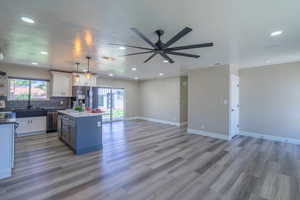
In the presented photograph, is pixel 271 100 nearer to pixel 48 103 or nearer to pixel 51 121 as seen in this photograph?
pixel 51 121

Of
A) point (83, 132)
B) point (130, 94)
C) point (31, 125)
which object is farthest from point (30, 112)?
point (130, 94)

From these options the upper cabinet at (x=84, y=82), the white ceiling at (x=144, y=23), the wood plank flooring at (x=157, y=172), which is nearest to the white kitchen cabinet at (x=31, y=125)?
the wood plank flooring at (x=157, y=172)

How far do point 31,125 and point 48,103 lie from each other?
1102 millimetres

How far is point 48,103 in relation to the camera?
6.07 m

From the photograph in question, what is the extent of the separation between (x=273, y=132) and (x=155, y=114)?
5388 millimetres

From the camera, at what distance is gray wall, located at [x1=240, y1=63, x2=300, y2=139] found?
15.2 ft

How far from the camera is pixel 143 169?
292cm

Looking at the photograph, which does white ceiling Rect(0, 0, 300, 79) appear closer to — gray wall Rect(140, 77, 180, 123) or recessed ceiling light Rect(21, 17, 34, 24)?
recessed ceiling light Rect(21, 17, 34, 24)

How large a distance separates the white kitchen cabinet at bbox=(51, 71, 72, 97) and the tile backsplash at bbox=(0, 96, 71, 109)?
43cm

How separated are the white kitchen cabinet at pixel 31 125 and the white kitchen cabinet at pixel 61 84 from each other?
1104 millimetres

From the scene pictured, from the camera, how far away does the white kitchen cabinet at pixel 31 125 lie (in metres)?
5.11

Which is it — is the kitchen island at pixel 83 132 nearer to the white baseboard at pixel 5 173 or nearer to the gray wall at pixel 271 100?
the white baseboard at pixel 5 173

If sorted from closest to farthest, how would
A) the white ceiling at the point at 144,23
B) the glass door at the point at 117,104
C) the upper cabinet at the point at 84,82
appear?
the white ceiling at the point at 144,23 → the upper cabinet at the point at 84,82 → the glass door at the point at 117,104

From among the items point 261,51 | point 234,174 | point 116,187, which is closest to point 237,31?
point 261,51
